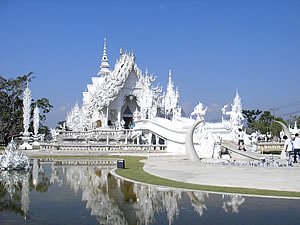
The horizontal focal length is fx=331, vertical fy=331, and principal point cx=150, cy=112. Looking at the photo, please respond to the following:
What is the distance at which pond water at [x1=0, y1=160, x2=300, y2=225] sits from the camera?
7230mm

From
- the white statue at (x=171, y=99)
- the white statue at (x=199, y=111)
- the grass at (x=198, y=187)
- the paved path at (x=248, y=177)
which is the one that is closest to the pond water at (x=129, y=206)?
the grass at (x=198, y=187)

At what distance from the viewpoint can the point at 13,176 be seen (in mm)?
13539

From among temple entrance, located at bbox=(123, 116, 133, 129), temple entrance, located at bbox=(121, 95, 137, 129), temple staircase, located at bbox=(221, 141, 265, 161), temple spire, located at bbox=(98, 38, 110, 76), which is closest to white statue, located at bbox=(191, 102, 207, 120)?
temple staircase, located at bbox=(221, 141, 265, 161)

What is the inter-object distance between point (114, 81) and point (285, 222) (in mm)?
38447

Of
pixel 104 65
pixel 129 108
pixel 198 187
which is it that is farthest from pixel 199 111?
pixel 104 65

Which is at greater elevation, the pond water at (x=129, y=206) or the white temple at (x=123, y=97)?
the white temple at (x=123, y=97)

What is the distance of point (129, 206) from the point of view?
8.41 metres

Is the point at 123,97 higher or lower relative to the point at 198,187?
higher

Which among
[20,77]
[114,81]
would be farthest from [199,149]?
[20,77]

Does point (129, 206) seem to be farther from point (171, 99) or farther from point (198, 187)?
point (171, 99)

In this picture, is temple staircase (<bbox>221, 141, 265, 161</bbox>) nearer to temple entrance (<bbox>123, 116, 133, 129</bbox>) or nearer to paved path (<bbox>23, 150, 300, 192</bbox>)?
paved path (<bbox>23, 150, 300, 192</bbox>)

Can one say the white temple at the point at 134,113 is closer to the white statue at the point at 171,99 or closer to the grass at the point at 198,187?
the white statue at the point at 171,99

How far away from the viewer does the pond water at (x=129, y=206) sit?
23.7 feet

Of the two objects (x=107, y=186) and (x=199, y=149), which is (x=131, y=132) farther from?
(x=107, y=186)
